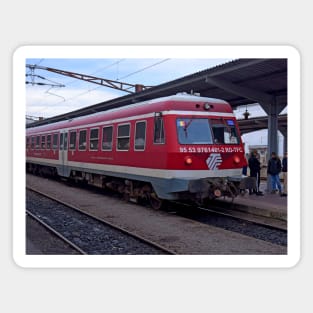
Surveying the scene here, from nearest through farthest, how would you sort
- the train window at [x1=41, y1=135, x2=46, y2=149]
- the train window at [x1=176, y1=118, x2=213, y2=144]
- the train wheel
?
the train window at [x1=176, y1=118, x2=213, y2=144], the train wheel, the train window at [x1=41, y1=135, x2=46, y2=149]

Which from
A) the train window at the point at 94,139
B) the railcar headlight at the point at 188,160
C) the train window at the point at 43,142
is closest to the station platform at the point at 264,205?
the railcar headlight at the point at 188,160

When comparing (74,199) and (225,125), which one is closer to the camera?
(225,125)

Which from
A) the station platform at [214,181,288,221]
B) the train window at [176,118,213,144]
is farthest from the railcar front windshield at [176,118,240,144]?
the station platform at [214,181,288,221]

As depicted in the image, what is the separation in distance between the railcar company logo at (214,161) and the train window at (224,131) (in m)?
0.32

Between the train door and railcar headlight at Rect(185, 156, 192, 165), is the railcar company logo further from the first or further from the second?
the train door

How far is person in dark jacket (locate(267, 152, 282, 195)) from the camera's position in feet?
38.5

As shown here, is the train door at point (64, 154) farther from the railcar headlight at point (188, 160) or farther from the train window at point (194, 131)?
the railcar headlight at point (188, 160)

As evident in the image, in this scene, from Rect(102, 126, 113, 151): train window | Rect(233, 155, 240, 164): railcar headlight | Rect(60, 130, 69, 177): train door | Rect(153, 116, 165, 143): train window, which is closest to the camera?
Rect(153, 116, 165, 143): train window

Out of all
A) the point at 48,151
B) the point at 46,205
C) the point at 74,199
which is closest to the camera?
the point at 46,205

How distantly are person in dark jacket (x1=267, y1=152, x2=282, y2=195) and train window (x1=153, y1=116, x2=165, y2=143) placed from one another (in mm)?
3854

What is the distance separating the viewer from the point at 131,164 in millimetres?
10336
